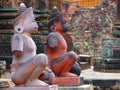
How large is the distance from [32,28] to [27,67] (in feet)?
1.91

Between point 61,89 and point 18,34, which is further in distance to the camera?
point 61,89

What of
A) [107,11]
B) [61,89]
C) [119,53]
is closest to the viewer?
[61,89]

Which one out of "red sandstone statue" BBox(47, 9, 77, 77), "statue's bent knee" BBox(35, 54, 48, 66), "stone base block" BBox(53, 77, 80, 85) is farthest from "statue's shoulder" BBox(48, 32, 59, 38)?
"statue's bent knee" BBox(35, 54, 48, 66)

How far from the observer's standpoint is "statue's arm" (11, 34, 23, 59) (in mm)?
6215

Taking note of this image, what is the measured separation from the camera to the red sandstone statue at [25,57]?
20.2 feet

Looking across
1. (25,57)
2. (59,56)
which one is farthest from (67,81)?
(25,57)

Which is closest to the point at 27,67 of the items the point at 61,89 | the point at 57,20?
the point at 61,89

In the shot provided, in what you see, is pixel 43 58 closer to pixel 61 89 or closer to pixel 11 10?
pixel 61 89

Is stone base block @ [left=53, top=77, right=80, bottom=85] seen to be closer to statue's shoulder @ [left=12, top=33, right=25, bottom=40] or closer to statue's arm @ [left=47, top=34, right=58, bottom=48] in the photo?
statue's arm @ [left=47, top=34, right=58, bottom=48]

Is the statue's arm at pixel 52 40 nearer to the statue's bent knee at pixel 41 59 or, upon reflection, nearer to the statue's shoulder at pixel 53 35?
the statue's shoulder at pixel 53 35

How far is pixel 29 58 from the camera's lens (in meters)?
6.32

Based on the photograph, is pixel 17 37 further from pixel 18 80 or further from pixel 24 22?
pixel 18 80

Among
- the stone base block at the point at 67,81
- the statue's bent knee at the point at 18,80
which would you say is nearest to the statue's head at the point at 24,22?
the statue's bent knee at the point at 18,80

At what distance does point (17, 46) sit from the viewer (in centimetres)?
623
